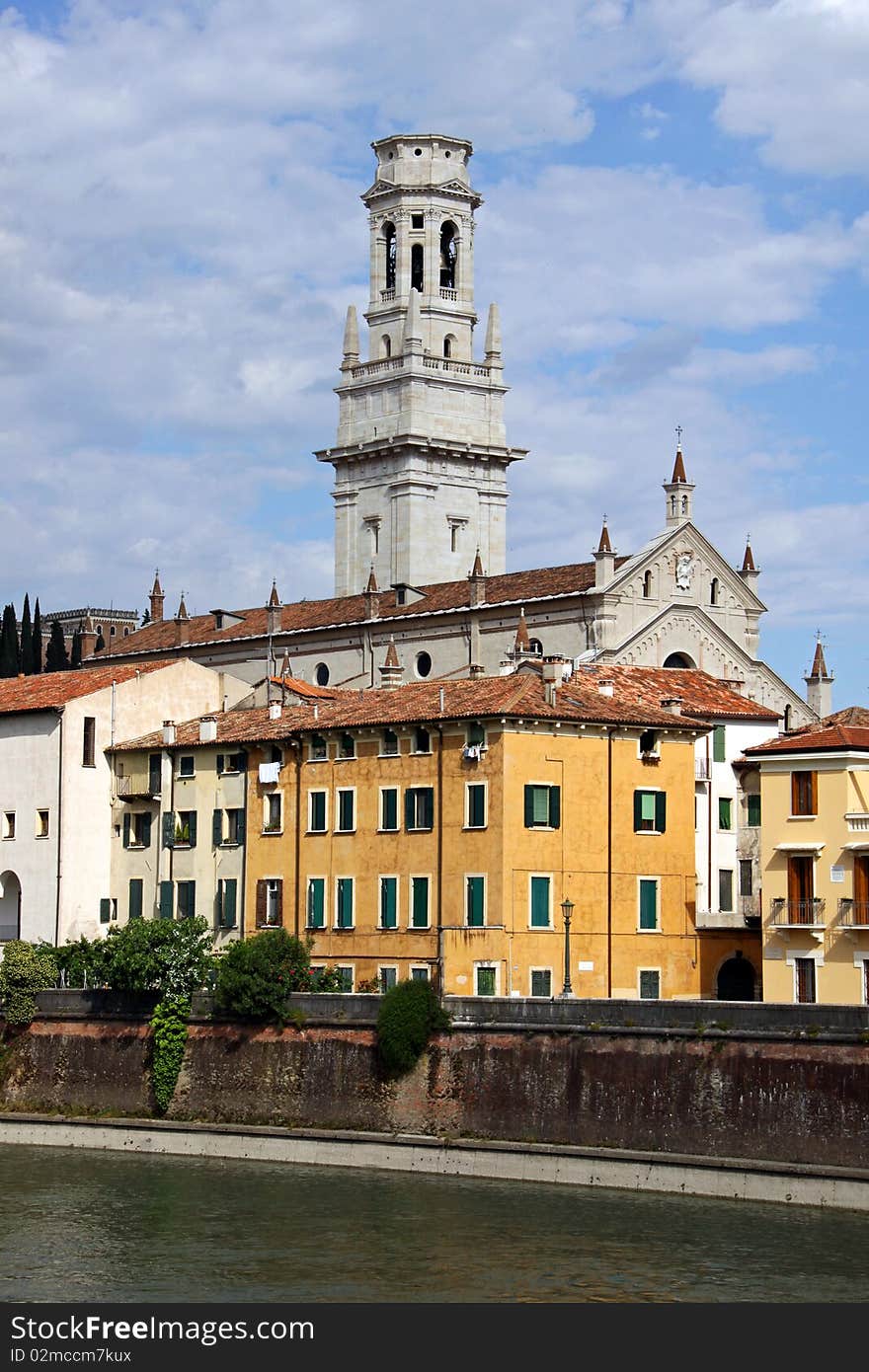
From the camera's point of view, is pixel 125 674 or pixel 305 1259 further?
pixel 125 674

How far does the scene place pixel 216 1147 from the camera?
58.5 meters

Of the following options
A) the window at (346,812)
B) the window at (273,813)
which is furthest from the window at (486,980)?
the window at (273,813)

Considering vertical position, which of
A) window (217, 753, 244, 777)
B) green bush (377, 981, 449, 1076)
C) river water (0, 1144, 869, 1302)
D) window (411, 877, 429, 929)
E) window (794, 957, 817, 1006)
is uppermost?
window (217, 753, 244, 777)

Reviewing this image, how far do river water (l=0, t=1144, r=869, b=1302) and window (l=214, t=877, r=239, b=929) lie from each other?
14.7 meters

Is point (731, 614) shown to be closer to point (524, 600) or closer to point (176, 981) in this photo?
point (524, 600)

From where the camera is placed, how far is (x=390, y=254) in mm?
119250

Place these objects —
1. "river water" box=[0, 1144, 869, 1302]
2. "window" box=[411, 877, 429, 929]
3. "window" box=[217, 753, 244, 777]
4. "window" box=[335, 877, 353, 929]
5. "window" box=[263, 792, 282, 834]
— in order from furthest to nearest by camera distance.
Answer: "window" box=[217, 753, 244, 777] → "window" box=[263, 792, 282, 834] → "window" box=[335, 877, 353, 929] → "window" box=[411, 877, 429, 929] → "river water" box=[0, 1144, 869, 1302]

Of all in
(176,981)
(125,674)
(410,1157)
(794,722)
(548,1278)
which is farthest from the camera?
(794,722)

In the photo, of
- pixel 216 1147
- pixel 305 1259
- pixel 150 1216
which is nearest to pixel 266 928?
pixel 216 1147

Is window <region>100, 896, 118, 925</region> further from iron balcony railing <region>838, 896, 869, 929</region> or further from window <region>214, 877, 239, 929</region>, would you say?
iron balcony railing <region>838, 896, 869, 929</region>

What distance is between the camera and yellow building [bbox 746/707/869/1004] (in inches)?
2272

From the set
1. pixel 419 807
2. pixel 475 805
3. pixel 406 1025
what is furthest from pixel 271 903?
pixel 406 1025

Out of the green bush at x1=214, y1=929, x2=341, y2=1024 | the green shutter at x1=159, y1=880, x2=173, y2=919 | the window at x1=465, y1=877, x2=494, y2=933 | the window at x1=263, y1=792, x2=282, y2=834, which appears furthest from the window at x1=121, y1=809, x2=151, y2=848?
the window at x1=465, y1=877, x2=494, y2=933

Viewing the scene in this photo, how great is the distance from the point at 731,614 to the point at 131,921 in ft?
128
